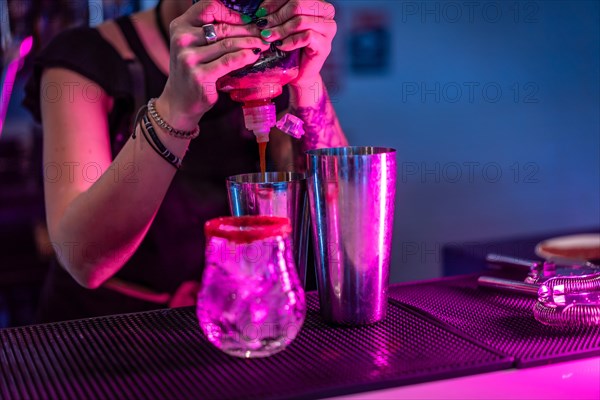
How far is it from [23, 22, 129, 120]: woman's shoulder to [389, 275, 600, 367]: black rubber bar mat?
0.69 m

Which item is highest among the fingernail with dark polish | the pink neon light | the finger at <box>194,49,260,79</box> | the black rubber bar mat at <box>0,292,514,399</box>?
the pink neon light

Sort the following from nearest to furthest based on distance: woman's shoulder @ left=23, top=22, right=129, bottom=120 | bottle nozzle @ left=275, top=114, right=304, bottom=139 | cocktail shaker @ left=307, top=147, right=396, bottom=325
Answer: cocktail shaker @ left=307, top=147, right=396, bottom=325, bottle nozzle @ left=275, top=114, right=304, bottom=139, woman's shoulder @ left=23, top=22, right=129, bottom=120

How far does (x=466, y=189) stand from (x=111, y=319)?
8.39ft

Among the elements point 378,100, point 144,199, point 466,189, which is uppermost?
point 378,100

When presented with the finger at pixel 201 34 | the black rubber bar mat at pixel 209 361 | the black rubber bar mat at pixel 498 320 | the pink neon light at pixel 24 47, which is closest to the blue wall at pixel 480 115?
the pink neon light at pixel 24 47

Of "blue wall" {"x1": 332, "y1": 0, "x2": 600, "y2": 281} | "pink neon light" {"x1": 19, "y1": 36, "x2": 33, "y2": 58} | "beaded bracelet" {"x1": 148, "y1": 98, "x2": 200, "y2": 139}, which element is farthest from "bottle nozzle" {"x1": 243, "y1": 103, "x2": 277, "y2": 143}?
"blue wall" {"x1": 332, "y1": 0, "x2": 600, "y2": 281}

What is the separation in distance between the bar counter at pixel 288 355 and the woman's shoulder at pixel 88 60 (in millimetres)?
580

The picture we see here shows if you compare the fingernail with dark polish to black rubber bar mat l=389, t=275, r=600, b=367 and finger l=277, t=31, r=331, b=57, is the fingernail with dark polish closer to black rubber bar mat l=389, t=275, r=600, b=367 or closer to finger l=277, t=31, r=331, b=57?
finger l=277, t=31, r=331, b=57

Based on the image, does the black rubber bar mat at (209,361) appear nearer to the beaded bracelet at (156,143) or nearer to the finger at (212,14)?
the beaded bracelet at (156,143)

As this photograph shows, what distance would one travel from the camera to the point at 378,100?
316 centimetres

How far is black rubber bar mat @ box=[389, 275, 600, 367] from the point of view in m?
0.84

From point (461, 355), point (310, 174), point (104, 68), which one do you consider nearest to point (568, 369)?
point (461, 355)

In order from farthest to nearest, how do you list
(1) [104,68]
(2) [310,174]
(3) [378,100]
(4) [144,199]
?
1. (3) [378,100]
2. (1) [104,68]
3. (4) [144,199]
4. (2) [310,174]

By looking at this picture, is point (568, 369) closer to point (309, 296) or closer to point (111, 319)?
point (309, 296)
